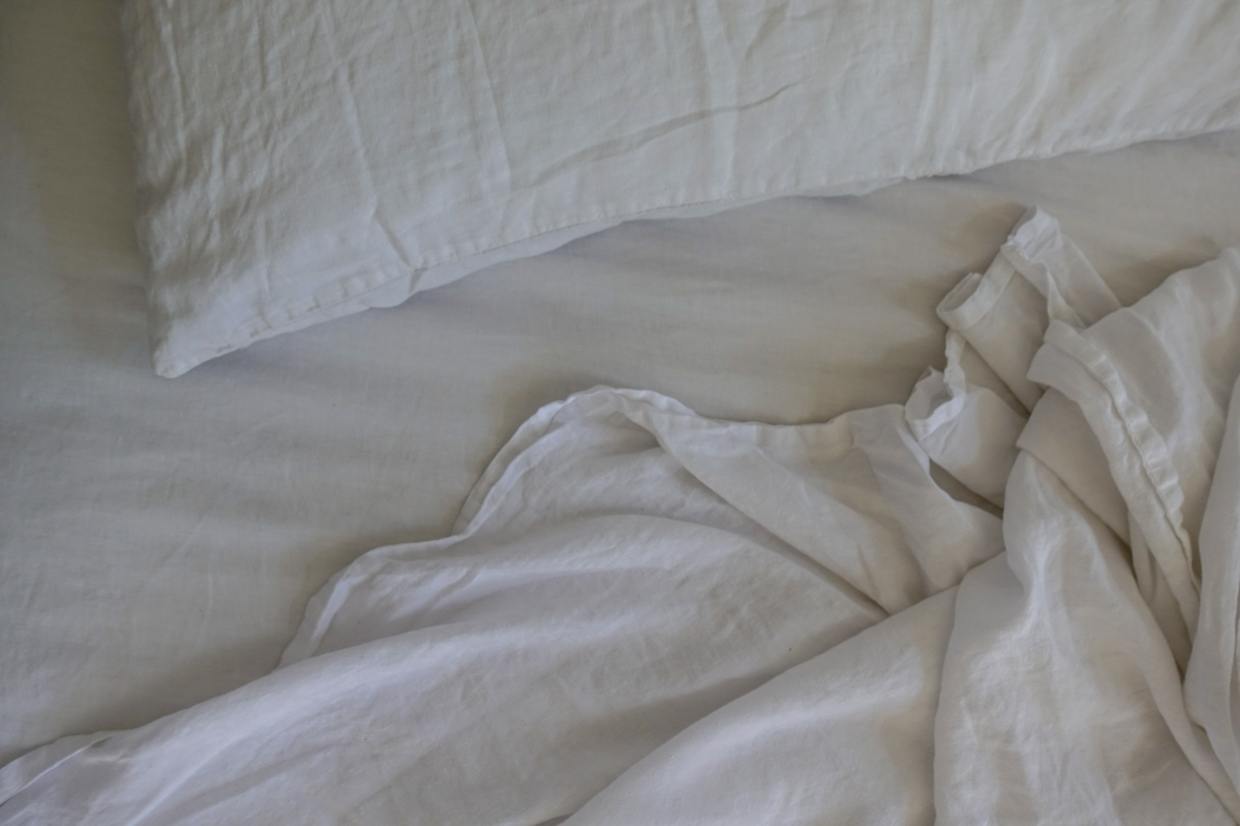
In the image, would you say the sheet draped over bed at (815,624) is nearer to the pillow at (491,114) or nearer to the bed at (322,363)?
the bed at (322,363)

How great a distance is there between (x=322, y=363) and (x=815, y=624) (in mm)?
400

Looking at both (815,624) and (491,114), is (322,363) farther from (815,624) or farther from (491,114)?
(815,624)

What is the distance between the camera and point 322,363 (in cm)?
64

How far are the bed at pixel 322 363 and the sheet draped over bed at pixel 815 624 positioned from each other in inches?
1.0

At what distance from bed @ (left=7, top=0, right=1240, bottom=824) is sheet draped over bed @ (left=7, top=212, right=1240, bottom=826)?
0.08ft

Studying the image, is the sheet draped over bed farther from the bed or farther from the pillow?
the pillow

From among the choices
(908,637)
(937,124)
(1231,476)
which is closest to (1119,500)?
(1231,476)

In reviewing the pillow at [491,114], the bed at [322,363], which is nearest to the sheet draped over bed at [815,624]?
the bed at [322,363]

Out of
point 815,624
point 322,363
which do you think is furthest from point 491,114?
point 815,624

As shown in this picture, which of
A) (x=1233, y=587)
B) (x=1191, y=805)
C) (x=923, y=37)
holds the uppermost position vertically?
(x=923, y=37)

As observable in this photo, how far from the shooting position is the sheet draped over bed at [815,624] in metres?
0.54

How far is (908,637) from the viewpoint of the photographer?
0.57m

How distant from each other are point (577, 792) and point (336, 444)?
11.5 inches

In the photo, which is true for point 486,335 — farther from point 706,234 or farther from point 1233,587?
point 1233,587
